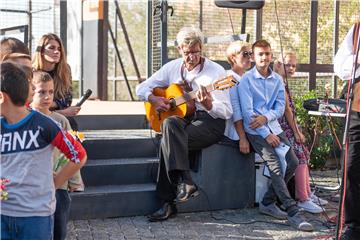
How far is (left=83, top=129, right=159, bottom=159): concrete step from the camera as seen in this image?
5.79m

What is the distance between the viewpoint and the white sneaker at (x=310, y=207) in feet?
17.9

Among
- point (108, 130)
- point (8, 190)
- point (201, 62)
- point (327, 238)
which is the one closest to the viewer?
point (8, 190)

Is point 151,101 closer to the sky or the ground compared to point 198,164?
closer to the sky

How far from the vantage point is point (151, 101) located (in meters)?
5.50

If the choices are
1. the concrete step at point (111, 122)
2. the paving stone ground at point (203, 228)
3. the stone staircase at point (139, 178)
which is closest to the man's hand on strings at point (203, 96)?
the stone staircase at point (139, 178)

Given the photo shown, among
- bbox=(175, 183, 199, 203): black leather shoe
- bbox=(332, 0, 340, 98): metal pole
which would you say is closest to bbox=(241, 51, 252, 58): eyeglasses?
bbox=(175, 183, 199, 203): black leather shoe

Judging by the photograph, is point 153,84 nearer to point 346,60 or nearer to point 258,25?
point 346,60

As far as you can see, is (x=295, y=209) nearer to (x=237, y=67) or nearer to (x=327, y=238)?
(x=327, y=238)

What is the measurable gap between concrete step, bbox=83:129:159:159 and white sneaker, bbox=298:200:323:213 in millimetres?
1561

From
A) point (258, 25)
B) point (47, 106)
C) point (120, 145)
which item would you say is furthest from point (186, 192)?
point (258, 25)

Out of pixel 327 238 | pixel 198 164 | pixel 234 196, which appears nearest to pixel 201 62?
pixel 198 164

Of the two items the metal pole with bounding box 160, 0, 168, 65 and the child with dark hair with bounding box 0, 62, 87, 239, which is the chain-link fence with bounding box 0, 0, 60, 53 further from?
the child with dark hair with bounding box 0, 62, 87, 239

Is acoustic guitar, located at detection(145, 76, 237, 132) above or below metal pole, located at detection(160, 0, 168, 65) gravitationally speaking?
Answer: below

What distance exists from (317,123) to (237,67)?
7.88ft
